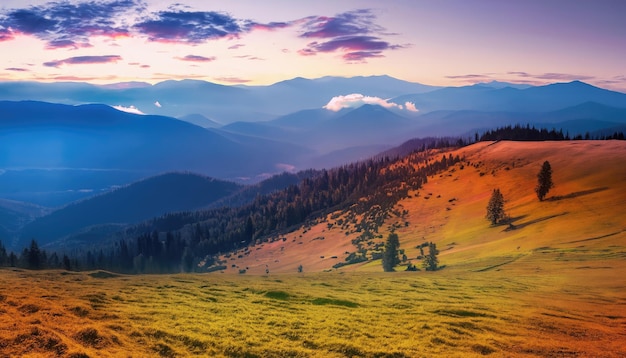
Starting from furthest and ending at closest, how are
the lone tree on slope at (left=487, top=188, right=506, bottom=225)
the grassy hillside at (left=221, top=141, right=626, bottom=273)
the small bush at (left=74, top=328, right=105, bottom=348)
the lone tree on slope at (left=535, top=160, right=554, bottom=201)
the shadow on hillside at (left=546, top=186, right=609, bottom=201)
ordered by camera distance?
1. the lone tree on slope at (left=535, top=160, right=554, bottom=201)
2. the shadow on hillside at (left=546, top=186, right=609, bottom=201)
3. the lone tree on slope at (left=487, top=188, right=506, bottom=225)
4. the grassy hillside at (left=221, top=141, right=626, bottom=273)
5. the small bush at (left=74, top=328, right=105, bottom=348)

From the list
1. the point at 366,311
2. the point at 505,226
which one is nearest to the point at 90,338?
the point at 366,311

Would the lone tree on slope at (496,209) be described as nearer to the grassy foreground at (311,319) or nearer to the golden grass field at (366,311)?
→ the golden grass field at (366,311)

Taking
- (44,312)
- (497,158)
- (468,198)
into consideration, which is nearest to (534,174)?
(468,198)

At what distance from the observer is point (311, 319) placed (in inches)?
1240

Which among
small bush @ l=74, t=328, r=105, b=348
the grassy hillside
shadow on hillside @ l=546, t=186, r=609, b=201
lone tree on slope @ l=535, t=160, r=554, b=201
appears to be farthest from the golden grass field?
lone tree on slope @ l=535, t=160, r=554, b=201

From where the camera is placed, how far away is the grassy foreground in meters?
24.5

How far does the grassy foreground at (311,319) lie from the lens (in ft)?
80.3

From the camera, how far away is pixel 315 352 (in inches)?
984

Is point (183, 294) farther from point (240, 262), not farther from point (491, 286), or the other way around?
point (240, 262)

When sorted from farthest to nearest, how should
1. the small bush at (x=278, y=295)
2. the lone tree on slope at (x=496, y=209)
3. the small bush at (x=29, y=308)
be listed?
the lone tree on slope at (x=496, y=209), the small bush at (x=278, y=295), the small bush at (x=29, y=308)

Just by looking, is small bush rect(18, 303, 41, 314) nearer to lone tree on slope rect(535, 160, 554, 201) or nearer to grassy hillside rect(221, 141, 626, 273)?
grassy hillside rect(221, 141, 626, 273)

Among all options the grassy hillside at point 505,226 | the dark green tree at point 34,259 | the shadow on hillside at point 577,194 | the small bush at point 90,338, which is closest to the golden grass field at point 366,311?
the small bush at point 90,338

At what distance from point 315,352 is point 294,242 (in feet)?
494

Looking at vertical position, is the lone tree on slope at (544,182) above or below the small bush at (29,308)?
above
